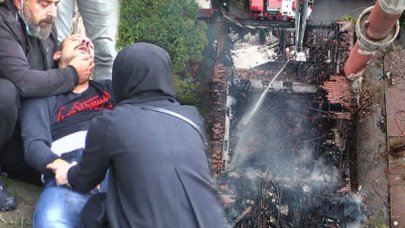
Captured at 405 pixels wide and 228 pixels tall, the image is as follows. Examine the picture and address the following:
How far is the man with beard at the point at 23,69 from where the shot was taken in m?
5.16

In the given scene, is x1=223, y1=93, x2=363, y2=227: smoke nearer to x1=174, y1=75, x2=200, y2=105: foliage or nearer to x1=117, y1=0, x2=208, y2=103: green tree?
x1=174, y1=75, x2=200, y2=105: foliage

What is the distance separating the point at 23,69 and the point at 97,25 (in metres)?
1.72

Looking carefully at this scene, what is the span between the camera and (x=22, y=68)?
527cm

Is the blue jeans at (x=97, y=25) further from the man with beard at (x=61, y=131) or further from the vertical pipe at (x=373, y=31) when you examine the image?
the vertical pipe at (x=373, y=31)

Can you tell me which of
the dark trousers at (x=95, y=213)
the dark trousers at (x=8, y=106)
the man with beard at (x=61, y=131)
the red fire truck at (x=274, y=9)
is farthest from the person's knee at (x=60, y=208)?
the red fire truck at (x=274, y=9)

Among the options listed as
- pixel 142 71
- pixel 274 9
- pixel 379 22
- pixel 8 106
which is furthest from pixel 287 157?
pixel 142 71

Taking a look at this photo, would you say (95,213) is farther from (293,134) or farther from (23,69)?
(293,134)

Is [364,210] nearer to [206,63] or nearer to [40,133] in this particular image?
[206,63]

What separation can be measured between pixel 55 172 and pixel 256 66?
39.5ft

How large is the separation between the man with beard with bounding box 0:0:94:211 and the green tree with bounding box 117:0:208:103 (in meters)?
9.62

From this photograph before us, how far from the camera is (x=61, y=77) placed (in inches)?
215

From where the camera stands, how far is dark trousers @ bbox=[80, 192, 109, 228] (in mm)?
4316

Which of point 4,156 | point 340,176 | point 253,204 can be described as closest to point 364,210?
point 340,176

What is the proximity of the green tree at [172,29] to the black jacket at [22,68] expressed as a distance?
975cm
